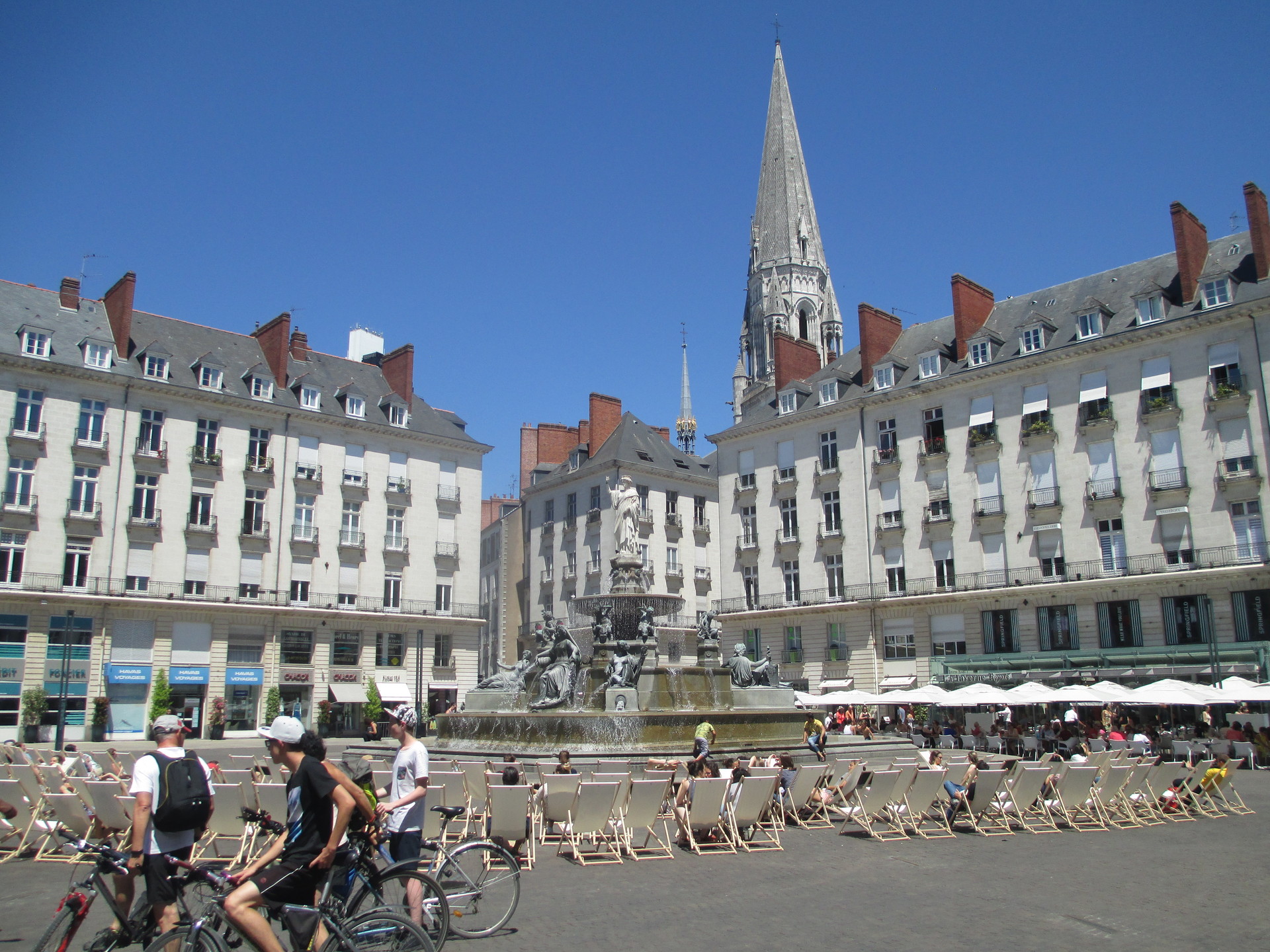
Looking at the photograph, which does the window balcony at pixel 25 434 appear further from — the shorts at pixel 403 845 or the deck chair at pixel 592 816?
the shorts at pixel 403 845

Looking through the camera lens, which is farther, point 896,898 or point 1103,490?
point 1103,490

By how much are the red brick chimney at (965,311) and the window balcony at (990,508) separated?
6.55m

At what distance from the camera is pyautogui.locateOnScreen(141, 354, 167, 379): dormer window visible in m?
42.1

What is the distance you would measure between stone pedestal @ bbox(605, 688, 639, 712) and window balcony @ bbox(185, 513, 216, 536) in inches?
1106

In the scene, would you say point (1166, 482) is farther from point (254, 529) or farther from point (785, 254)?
point (785, 254)

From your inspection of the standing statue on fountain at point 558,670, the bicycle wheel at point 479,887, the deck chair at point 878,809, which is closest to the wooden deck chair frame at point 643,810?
the deck chair at point 878,809

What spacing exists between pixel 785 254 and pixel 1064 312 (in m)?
63.5

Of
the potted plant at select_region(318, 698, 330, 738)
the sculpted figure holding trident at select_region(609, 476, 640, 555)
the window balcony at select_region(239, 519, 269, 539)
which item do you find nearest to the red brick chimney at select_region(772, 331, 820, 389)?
the window balcony at select_region(239, 519, 269, 539)

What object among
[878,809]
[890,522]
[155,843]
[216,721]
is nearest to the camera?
[155,843]

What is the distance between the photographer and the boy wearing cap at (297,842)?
217 inches

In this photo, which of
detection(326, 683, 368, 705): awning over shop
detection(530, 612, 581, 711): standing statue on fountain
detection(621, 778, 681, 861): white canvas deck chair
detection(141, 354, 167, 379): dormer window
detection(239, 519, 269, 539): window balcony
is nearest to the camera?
detection(621, 778, 681, 861): white canvas deck chair

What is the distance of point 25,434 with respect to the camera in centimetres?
3825

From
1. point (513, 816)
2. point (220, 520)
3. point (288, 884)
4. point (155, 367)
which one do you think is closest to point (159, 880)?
point (288, 884)

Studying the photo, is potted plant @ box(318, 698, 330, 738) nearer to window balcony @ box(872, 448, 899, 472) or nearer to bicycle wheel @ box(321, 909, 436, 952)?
window balcony @ box(872, 448, 899, 472)
